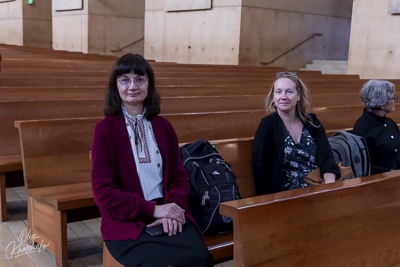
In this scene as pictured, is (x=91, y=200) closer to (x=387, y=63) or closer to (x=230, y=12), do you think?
(x=387, y=63)

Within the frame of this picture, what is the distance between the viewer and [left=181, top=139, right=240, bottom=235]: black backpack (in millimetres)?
2314

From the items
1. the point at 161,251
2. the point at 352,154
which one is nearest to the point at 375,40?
the point at 352,154

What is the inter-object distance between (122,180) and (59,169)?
101 centimetres

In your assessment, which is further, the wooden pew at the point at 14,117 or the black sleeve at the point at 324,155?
the wooden pew at the point at 14,117

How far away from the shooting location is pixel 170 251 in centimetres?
187

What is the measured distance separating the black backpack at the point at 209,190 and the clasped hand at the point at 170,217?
271mm

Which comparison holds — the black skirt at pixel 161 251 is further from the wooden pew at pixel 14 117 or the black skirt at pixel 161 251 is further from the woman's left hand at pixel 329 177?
the wooden pew at pixel 14 117

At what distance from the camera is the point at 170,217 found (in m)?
1.99

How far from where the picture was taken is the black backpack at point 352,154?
298 cm

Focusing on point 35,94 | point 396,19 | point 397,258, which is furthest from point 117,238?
point 396,19

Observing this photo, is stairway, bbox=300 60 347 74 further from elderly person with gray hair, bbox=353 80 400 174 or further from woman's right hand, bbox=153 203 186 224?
woman's right hand, bbox=153 203 186 224

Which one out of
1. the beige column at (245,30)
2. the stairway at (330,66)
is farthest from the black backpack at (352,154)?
the stairway at (330,66)

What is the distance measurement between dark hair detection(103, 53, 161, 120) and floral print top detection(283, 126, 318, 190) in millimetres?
895

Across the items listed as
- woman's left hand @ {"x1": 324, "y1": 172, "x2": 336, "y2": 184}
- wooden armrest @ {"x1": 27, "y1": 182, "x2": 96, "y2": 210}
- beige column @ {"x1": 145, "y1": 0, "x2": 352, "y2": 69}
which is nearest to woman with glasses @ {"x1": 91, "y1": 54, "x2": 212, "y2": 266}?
wooden armrest @ {"x1": 27, "y1": 182, "x2": 96, "y2": 210}
